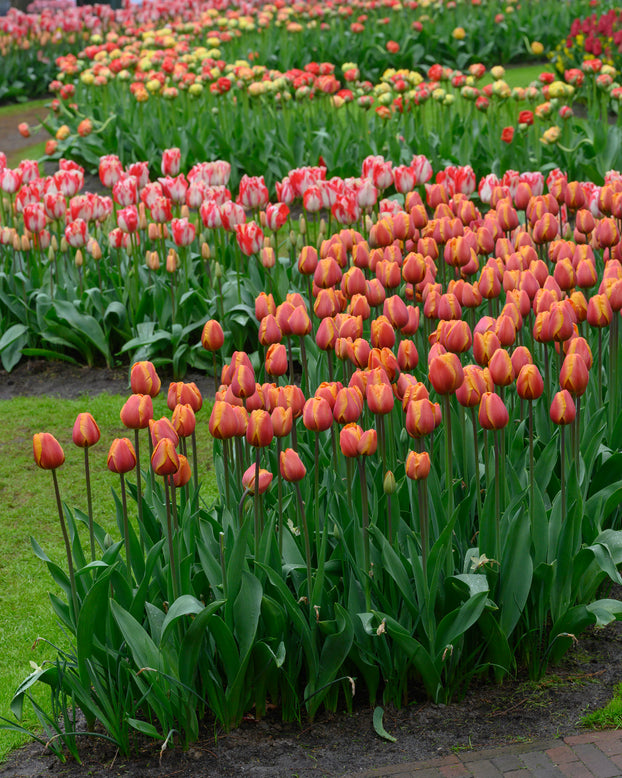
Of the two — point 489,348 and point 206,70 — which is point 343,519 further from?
point 206,70

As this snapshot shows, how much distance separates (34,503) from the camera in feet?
18.9

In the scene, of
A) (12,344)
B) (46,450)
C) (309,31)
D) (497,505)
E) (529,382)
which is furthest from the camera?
(309,31)

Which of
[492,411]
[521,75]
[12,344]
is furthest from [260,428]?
[521,75]

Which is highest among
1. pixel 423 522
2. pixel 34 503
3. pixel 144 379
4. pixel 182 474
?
pixel 144 379

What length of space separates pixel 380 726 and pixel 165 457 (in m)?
1.19

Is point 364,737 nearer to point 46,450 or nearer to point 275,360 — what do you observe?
point 275,360

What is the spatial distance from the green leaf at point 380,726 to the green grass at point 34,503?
1.23 metres

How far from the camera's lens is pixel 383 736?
11.5 feet

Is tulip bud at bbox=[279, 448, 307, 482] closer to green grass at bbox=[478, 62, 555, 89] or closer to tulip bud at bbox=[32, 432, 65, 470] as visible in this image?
tulip bud at bbox=[32, 432, 65, 470]

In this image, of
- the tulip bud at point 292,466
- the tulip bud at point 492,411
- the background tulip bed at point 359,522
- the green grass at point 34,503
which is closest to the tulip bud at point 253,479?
the background tulip bed at point 359,522

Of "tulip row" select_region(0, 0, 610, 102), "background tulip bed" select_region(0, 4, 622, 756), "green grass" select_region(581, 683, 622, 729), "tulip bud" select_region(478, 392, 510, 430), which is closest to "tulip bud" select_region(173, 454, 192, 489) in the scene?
"background tulip bed" select_region(0, 4, 622, 756)

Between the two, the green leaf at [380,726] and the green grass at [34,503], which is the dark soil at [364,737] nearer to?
the green leaf at [380,726]

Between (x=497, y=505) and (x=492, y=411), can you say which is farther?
(x=497, y=505)

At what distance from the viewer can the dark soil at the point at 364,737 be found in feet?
11.2
